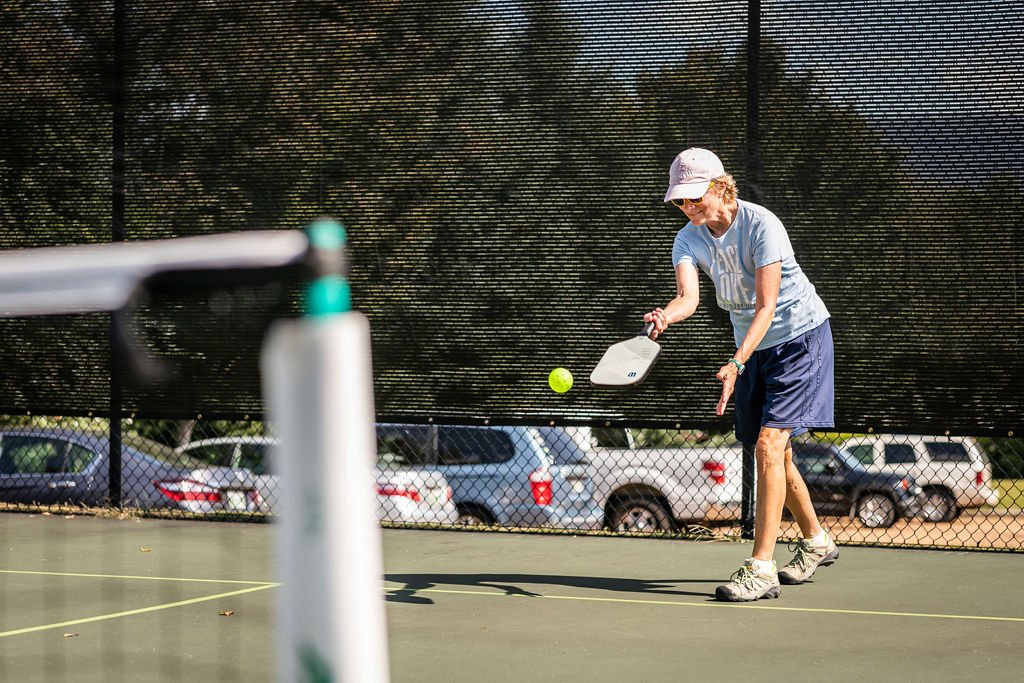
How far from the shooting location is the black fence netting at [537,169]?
694 centimetres

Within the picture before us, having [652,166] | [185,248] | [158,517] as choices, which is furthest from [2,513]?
[185,248]

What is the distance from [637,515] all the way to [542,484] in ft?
3.10

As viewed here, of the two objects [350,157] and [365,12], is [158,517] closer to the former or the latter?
[350,157]

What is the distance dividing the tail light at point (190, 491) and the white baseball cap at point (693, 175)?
14.5 feet

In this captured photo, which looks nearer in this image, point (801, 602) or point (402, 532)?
point (801, 602)

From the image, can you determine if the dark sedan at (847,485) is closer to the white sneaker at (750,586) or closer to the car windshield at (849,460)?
the car windshield at (849,460)

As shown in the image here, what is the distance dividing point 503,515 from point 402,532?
8.66ft

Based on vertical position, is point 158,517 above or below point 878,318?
below

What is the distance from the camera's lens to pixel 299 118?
801cm

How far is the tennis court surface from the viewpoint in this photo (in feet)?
13.3

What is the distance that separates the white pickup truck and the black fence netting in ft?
7.69

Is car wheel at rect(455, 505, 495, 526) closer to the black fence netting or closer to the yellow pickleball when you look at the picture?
the black fence netting

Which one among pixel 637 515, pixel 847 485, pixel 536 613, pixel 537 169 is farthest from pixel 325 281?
pixel 847 485

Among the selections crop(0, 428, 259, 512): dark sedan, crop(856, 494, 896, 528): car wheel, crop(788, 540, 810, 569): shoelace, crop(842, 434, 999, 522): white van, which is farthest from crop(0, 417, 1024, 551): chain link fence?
crop(788, 540, 810, 569): shoelace
